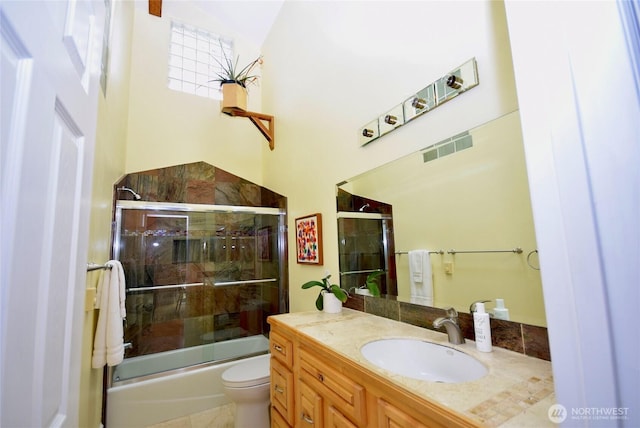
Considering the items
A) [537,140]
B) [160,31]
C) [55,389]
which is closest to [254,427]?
[55,389]

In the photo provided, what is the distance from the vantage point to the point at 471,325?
1.20m

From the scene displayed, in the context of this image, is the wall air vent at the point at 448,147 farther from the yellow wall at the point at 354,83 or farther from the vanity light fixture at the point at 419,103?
the vanity light fixture at the point at 419,103

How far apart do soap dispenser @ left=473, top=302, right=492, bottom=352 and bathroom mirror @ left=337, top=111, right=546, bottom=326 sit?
3.2 inches

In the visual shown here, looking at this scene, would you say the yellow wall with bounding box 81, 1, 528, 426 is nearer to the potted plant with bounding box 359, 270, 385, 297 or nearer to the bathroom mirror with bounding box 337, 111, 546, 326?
the bathroom mirror with bounding box 337, 111, 546, 326

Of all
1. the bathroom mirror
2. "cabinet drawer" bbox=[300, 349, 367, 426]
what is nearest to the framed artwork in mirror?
the bathroom mirror

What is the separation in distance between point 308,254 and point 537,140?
6.55 feet

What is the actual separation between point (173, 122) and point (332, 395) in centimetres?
319

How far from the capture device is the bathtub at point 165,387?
2.11 meters

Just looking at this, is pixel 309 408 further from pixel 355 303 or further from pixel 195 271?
pixel 195 271

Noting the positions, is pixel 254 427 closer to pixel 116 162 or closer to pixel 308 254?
pixel 308 254

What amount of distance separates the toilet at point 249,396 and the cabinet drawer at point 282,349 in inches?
15.9

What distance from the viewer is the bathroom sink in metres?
1.08

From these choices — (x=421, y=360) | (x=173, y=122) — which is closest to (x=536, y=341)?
(x=421, y=360)

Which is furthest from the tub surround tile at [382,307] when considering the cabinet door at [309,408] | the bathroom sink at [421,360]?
the cabinet door at [309,408]
